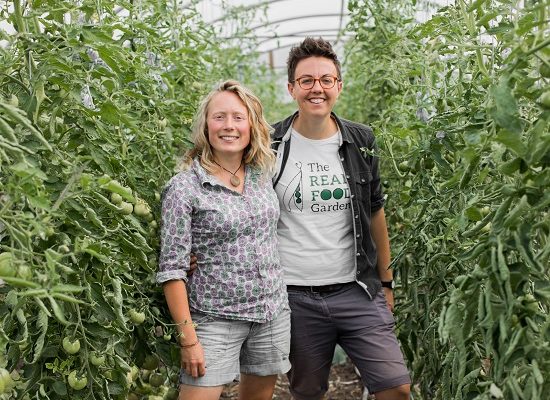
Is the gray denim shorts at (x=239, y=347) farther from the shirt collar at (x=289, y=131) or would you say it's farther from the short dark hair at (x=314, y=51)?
→ the short dark hair at (x=314, y=51)

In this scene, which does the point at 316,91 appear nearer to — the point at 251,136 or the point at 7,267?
the point at 251,136

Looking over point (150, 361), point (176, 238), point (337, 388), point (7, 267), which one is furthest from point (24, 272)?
point (337, 388)

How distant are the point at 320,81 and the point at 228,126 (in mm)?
333

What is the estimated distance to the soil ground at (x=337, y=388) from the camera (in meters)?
3.46

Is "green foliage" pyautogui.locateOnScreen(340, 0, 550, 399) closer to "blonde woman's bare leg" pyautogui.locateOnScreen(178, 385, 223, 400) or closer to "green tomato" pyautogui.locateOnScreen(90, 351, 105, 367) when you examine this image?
"blonde woman's bare leg" pyautogui.locateOnScreen(178, 385, 223, 400)

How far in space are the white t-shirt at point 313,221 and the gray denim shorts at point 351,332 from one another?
0.18 feet

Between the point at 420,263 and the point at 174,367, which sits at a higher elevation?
the point at 420,263

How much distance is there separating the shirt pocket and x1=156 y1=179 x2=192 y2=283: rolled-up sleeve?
56 centimetres

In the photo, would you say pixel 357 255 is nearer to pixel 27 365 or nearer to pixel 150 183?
pixel 150 183

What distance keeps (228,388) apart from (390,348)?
1.56m

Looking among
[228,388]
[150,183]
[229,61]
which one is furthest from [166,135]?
[229,61]

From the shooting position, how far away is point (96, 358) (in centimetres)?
158

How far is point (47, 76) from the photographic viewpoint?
4.96 ft

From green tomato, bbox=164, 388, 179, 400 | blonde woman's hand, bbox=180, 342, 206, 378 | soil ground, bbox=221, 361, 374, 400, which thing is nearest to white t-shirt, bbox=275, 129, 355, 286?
blonde woman's hand, bbox=180, 342, 206, 378
